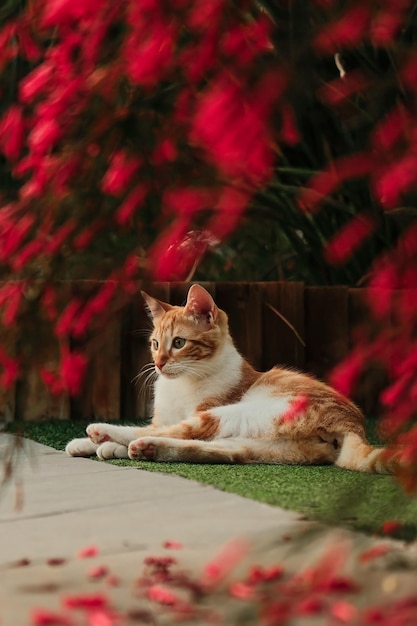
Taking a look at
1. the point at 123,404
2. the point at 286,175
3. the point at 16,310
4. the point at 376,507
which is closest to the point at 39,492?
the point at 376,507

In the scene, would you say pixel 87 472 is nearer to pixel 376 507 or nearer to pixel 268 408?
pixel 268 408

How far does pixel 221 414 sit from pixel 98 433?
1.54 feet

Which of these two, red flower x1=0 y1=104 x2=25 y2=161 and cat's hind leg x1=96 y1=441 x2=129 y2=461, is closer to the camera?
red flower x1=0 y1=104 x2=25 y2=161

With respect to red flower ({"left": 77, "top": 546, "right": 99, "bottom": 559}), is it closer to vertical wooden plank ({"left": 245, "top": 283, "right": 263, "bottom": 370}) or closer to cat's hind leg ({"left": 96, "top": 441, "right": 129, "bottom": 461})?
cat's hind leg ({"left": 96, "top": 441, "right": 129, "bottom": 461})

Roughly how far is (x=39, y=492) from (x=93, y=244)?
1.19 m

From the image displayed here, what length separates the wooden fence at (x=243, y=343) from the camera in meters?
5.52

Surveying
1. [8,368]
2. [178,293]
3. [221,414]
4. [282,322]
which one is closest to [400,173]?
[8,368]

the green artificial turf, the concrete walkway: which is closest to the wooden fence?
the green artificial turf

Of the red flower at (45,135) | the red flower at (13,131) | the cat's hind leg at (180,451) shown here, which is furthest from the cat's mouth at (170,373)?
the red flower at (45,135)

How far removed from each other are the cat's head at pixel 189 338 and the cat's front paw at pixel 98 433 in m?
0.41

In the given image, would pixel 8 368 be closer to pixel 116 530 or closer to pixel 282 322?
pixel 116 530

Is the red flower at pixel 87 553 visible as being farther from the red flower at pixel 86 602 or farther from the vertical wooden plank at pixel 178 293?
the vertical wooden plank at pixel 178 293

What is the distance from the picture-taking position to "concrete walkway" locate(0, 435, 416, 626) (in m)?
2.05

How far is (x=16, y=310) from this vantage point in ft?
6.76
